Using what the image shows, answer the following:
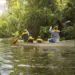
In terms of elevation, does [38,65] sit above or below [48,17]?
above

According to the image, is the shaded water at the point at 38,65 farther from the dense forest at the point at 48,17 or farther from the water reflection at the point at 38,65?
the dense forest at the point at 48,17

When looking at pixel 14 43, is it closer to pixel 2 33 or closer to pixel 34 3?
pixel 34 3

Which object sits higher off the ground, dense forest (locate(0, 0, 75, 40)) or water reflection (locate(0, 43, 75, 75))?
water reflection (locate(0, 43, 75, 75))

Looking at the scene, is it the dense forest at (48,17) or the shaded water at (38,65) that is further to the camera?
the dense forest at (48,17)

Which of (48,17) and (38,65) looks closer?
(38,65)

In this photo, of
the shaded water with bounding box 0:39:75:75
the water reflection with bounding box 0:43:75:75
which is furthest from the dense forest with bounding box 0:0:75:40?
the water reflection with bounding box 0:43:75:75

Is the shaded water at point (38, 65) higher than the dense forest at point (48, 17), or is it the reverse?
the shaded water at point (38, 65)

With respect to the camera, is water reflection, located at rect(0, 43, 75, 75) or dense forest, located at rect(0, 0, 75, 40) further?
dense forest, located at rect(0, 0, 75, 40)

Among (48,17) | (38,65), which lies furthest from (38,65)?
(48,17)

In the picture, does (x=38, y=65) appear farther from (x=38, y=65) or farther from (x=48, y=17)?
(x=48, y=17)

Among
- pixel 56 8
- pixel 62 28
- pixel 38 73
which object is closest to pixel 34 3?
pixel 56 8

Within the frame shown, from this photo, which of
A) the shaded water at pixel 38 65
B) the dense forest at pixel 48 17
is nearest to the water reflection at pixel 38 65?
the shaded water at pixel 38 65

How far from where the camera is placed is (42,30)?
42.5 meters

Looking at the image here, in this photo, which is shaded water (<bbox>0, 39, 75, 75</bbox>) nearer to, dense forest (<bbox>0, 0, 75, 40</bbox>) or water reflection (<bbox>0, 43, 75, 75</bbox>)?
water reflection (<bbox>0, 43, 75, 75</bbox>)
